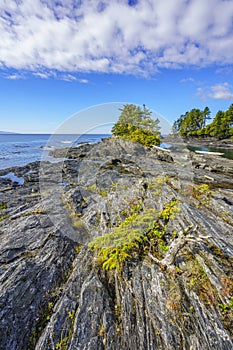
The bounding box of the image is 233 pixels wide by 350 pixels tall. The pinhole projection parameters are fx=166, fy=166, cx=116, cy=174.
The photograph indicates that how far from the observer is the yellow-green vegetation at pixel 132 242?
232 inches

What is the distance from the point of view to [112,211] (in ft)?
29.3

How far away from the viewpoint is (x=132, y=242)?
6.14 meters

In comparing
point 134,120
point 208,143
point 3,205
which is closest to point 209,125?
point 208,143

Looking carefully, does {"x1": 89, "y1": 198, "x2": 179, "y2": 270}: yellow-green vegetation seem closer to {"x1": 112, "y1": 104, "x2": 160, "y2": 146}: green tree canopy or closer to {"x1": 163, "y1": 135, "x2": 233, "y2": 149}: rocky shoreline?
{"x1": 112, "y1": 104, "x2": 160, "y2": 146}: green tree canopy

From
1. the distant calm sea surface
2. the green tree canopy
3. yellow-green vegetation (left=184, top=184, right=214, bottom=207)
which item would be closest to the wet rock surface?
yellow-green vegetation (left=184, top=184, right=214, bottom=207)

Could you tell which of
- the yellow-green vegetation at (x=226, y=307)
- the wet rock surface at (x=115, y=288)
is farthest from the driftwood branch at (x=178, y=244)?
the yellow-green vegetation at (x=226, y=307)

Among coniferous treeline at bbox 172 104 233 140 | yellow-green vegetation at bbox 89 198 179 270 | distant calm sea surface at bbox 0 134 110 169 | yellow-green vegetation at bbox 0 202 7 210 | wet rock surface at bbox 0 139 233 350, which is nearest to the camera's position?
wet rock surface at bbox 0 139 233 350

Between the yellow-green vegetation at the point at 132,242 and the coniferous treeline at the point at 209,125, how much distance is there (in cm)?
6305

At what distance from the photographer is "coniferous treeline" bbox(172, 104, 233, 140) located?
7081 centimetres

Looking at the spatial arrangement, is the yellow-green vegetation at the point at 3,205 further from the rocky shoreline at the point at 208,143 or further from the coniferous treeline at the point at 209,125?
the coniferous treeline at the point at 209,125

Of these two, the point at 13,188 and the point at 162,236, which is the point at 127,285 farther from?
the point at 13,188

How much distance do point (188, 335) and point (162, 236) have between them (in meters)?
2.97

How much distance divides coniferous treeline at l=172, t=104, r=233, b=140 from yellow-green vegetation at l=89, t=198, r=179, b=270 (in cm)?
6305

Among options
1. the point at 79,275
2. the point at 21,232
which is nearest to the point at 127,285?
the point at 79,275
